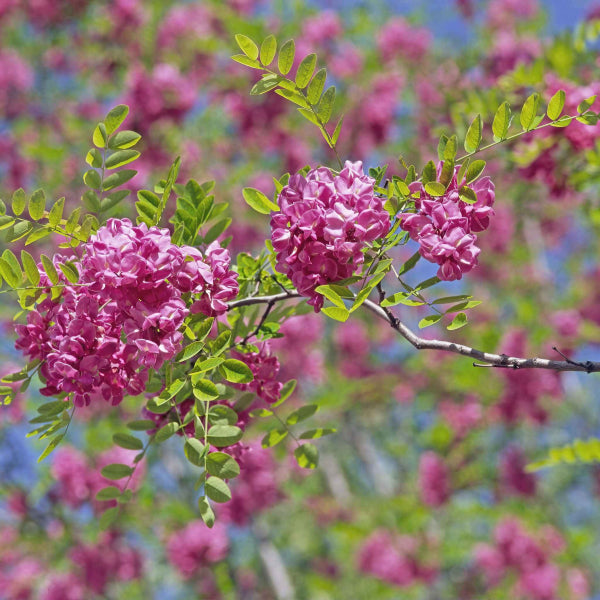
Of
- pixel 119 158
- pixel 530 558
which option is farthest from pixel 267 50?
pixel 530 558

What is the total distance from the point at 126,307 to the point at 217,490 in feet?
1.41

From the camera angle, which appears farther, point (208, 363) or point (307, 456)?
point (307, 456)

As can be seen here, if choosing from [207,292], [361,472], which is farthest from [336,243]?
[361,472]

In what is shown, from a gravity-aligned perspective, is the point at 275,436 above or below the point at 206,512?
below

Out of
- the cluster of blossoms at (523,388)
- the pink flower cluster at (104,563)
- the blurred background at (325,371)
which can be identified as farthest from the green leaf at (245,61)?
the pink flower cluster at (104,563)

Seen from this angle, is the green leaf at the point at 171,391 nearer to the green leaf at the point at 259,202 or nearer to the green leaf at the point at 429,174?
the green leaf at the point at 259,202

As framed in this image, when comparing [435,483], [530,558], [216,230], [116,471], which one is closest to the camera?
[116,471]

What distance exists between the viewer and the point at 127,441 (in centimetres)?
168

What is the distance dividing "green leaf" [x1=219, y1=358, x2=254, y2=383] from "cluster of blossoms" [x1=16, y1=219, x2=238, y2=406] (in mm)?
118

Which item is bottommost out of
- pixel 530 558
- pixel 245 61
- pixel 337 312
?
pixel 530 558

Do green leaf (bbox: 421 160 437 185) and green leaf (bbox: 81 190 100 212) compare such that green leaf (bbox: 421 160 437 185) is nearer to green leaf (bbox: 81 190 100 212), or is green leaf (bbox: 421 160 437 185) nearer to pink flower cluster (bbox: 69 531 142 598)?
green leaf (bbox: 81 190 100 212)

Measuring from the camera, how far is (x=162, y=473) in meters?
6.95

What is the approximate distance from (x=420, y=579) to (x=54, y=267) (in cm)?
537

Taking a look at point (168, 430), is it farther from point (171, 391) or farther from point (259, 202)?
point (259, 202)
